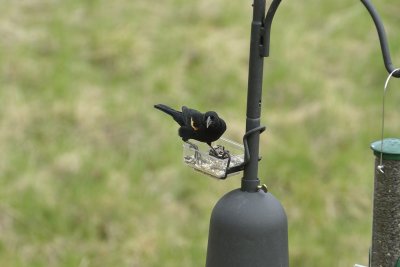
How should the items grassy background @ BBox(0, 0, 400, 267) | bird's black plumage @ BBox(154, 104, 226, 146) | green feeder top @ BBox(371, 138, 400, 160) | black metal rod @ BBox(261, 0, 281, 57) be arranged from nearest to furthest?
black metal rod @ BBox(261, 0, 281, 57)
bird's black plumage @ BBox(154, 104, 226, 146)
green feeder top @ BBox(371, 138, 400, 160)
grassy background @ BBox(0, 0, 400, 267)

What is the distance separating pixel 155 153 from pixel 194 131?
3.03 m

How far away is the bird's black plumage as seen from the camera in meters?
2.09

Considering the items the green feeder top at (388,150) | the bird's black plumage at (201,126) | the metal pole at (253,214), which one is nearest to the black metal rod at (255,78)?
the metal pole at (253,214)

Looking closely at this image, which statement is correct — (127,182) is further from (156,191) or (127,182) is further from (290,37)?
(290,37)

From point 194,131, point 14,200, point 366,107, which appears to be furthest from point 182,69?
point 194,131

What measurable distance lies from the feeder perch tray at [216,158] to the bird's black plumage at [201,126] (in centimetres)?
2

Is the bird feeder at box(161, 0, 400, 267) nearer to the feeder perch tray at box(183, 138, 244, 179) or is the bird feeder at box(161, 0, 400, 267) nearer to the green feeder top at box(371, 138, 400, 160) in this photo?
the feeder perch tray at box(183, 138, 244, 179)

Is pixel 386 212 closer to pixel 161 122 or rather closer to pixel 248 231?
pixel 248 231

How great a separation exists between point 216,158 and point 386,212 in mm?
653

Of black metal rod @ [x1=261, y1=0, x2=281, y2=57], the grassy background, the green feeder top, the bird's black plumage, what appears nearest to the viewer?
black metal rod @ [x1=261, y1=0, x2=281, y2=57]

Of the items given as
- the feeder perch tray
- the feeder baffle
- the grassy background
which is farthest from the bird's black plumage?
the grassy background

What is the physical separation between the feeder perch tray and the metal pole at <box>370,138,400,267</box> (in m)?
0.47

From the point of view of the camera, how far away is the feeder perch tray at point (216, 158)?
2012 millimetres

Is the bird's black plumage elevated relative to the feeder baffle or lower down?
elevated
